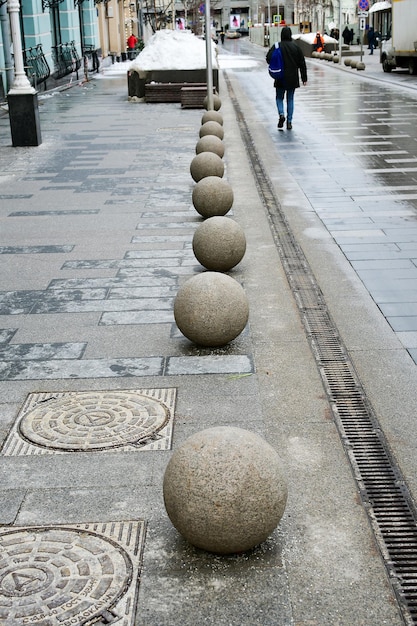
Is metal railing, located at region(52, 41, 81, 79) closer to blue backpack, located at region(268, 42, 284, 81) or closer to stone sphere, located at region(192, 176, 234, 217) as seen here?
blue backpack, located at region(268, 42, 284, 81)

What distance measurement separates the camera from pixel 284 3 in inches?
5842

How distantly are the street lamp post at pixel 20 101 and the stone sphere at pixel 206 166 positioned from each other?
6102 mm

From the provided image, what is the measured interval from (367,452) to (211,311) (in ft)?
6.16

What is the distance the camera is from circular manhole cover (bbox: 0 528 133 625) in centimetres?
372

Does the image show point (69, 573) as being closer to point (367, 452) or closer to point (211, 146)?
point (367, 452)

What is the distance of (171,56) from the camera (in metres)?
30.9

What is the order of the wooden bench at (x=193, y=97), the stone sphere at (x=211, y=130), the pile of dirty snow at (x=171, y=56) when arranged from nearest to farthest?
1. the stone sphere at (x=211, y=130)
2. the wooden bench at (x=193, y=97)
3. the pile of dirty snow at (x=171, y=56)

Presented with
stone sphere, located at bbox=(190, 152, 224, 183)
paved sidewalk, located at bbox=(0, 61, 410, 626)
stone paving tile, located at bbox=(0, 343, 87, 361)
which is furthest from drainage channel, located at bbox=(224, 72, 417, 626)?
stone sphere, located at bbox=(190, 152, 224, 183)

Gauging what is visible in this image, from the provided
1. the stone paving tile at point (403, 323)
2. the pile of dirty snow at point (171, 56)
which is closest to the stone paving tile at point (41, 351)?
the stone paving tile at point (403, 323)

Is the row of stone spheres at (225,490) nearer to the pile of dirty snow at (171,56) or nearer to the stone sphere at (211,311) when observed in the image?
the stone sphere at (211,311)

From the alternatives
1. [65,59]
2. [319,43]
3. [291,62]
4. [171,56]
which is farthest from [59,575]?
[319,43]

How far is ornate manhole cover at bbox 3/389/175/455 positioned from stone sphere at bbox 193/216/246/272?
2.74 metres

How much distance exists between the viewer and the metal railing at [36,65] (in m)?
33.6

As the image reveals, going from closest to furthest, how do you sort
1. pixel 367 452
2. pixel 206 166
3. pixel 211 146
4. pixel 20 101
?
1. pixel 367 452
2. pixel 206 166
3. pixel 211 146
4. pixel 20 101
